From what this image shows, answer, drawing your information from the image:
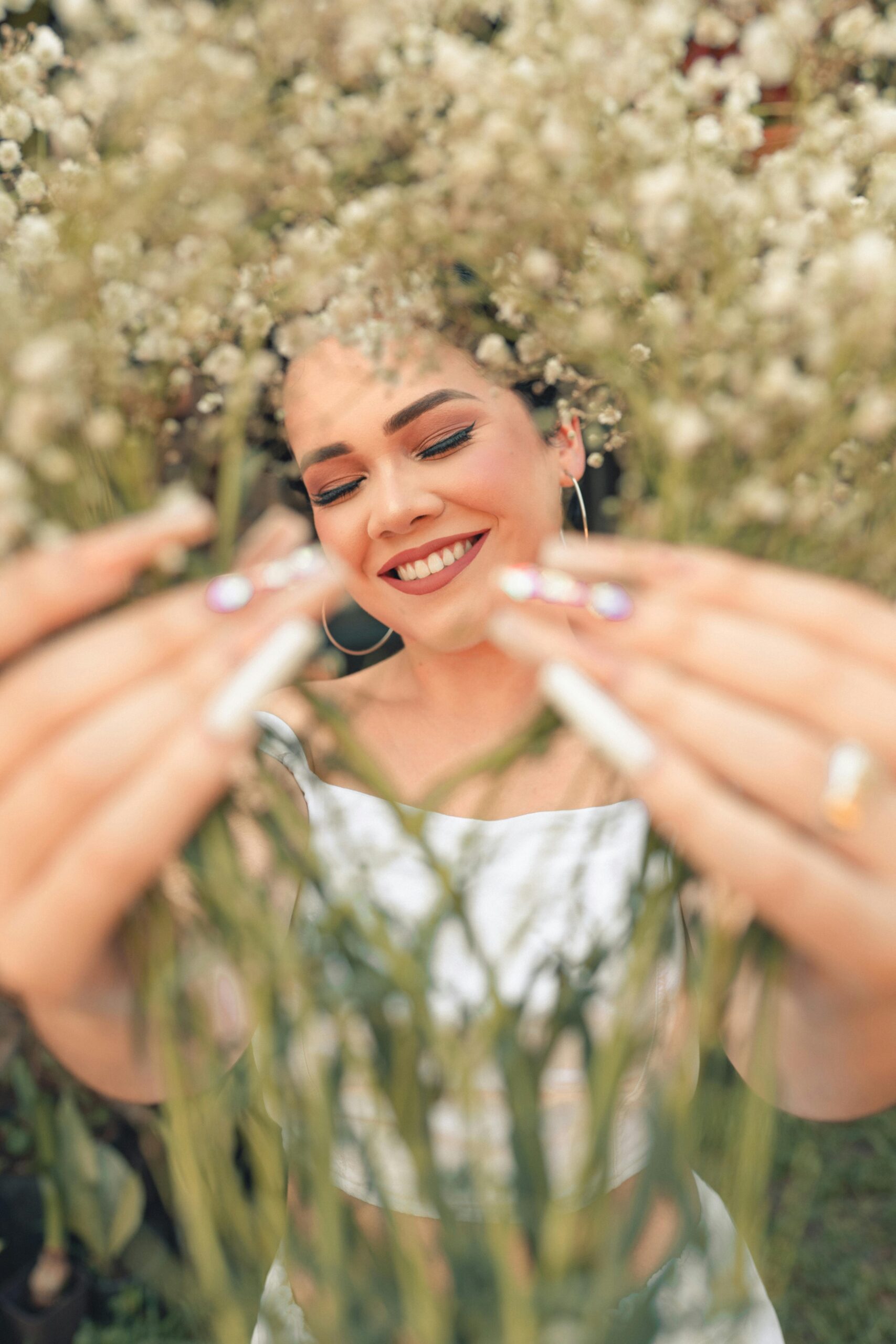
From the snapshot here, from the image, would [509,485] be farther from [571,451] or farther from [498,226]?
[498,226]

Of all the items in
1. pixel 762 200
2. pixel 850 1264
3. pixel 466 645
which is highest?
pixel 762 200

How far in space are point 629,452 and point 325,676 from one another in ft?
0.86

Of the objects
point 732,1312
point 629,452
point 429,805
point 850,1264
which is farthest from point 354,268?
point 850,1264

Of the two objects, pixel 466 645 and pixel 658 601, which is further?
pixel 466 645

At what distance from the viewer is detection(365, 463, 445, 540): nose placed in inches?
46.3

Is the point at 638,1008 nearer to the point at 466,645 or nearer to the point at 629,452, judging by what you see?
the point at 629,452

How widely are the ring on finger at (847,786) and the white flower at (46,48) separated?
2.16 ft

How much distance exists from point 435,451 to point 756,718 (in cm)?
73

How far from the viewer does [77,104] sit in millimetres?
589

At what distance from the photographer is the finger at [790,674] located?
1.78 ft

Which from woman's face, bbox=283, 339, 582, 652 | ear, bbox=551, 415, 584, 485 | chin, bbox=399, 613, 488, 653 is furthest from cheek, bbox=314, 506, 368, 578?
ear, bbox=551, 415, 584, 485

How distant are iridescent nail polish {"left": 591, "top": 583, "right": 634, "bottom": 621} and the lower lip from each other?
679 millimetres

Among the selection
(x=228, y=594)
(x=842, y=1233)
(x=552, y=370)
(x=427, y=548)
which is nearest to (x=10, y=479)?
(x=228, y=594)

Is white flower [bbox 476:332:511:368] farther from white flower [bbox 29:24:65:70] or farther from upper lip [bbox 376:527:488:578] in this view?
upper lip [bbox 376:527:488:578]
